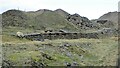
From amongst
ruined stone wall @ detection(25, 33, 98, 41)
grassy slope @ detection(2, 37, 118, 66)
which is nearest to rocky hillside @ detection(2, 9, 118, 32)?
ruined stone wall @ detection(25, 33, 98, 41)

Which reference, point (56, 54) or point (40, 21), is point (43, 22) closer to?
point (40, 21)

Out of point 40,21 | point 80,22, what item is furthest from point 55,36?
point 80,22

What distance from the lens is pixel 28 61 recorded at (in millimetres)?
25703

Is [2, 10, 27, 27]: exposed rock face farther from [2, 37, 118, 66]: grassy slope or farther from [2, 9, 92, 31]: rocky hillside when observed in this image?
[2, 37, 118, 66]: grassy slope

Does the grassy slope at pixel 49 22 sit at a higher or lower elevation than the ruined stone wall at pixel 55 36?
higher

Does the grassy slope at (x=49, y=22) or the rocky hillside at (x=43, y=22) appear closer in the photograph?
the rocky hillside at (x=43, y=22)

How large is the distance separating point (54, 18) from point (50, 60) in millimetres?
49879

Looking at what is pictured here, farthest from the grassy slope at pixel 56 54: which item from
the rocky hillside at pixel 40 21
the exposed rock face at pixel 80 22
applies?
the exposed rock face at pixel 80 22

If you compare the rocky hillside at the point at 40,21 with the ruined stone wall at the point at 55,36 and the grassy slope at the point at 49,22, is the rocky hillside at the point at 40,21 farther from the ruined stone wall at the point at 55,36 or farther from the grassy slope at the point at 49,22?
the ruined stone wall at the point at 55,36

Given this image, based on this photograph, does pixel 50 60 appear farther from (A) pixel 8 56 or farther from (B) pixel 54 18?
(B) pixel 54 18

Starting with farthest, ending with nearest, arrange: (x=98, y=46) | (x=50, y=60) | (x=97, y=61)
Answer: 1. (x=98, y=46)
2. (x=97, y=61)
3. (x=50, y=60)

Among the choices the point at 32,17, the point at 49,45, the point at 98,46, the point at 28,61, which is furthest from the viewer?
the point at 32,17

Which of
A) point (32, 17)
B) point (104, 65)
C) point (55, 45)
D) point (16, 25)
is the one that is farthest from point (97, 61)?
point (32, 17)

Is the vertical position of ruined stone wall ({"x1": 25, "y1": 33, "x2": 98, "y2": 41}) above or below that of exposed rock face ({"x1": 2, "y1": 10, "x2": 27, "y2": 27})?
below
